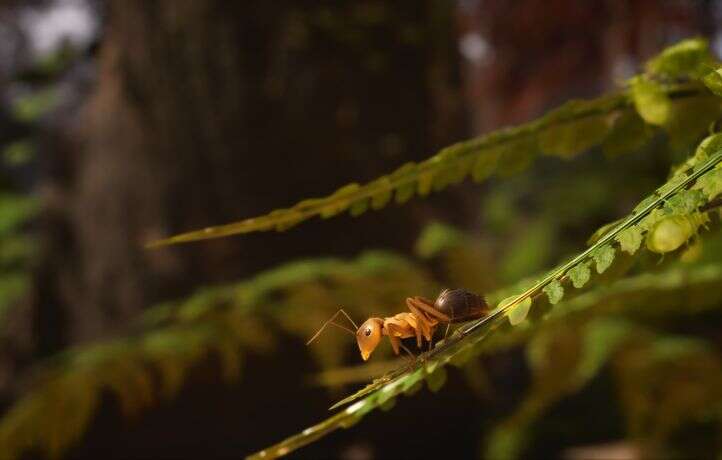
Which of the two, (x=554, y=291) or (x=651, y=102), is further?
(x=651, y=102)

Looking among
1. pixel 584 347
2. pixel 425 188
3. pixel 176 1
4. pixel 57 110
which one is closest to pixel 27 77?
pixel 57 110

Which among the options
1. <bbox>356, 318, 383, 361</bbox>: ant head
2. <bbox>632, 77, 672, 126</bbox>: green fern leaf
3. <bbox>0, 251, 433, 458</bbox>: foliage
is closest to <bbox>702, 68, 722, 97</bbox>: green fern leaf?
<bbox>632, 77, 672, 126</bbox>: green fern leaf

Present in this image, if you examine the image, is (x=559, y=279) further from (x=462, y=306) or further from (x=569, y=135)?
(x=569, y=135)

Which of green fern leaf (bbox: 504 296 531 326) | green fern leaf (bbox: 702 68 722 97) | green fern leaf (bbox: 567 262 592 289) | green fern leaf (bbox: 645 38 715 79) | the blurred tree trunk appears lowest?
green fern leaf (bbox: 504 296 531 326)

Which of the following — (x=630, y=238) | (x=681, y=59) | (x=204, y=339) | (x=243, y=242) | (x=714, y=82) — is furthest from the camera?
(x=243, y=242)

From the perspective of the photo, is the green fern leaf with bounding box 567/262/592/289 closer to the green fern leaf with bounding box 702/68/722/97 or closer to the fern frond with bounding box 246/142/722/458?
the fern frond with bounding box 246/142/722/458

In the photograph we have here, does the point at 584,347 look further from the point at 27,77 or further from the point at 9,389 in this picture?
the point at 27,77

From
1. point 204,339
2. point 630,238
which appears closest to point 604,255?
point 630,238

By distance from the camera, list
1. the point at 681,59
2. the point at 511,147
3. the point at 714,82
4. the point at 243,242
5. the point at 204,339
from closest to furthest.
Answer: the point at 714,82
the point at 681,59
the point at 511,147
the point at 204,339
the point at 243,242
